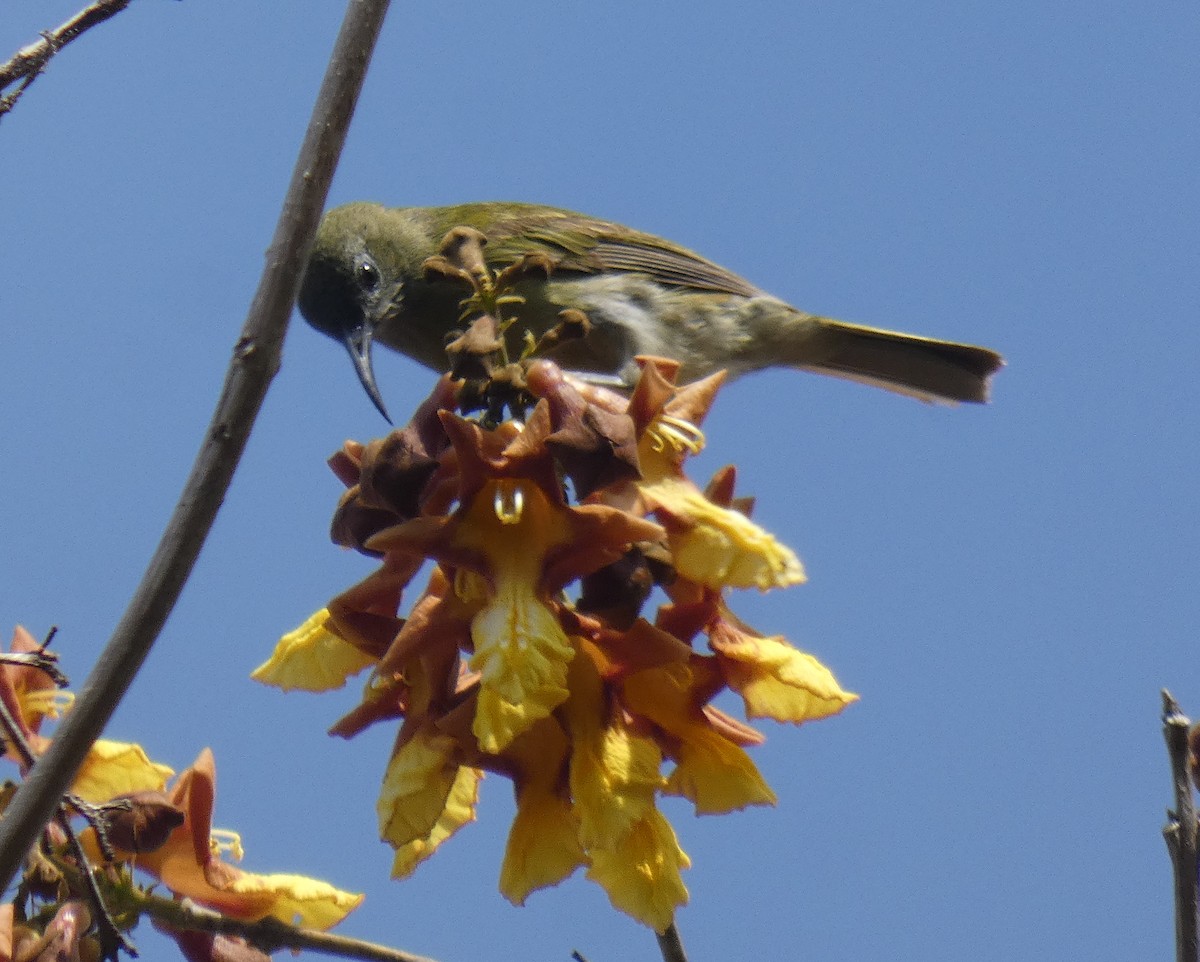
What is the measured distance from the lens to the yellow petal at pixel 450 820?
78.3 inches

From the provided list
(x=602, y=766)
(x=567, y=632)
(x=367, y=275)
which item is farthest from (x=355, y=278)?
(x=602, y=766)

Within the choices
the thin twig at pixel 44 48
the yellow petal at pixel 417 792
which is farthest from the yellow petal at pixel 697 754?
the thin twig at pixel 44 48

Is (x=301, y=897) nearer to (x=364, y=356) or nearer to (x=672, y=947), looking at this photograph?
(x=672, y=947)

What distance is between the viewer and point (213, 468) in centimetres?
165

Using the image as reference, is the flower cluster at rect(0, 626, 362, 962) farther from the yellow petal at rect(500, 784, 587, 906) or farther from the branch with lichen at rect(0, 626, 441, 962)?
the yellow petal at rect(500, 784, 587, 906)

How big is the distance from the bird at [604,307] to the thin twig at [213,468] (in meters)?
3.46

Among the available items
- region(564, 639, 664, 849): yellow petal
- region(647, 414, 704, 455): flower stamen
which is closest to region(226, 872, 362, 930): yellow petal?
region(564, 639, 664, 849): yellow petal

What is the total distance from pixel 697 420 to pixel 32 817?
3.48 ft

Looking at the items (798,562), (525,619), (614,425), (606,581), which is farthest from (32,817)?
(798,562)

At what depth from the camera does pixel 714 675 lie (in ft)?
6.33

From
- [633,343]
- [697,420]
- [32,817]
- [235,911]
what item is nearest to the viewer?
[32,817]

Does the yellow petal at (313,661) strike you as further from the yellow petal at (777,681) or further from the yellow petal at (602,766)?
the yellow petal at (777,681)

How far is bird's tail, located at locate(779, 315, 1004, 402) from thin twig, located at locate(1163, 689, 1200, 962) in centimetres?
471

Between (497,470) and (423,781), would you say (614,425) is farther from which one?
(423,781)
